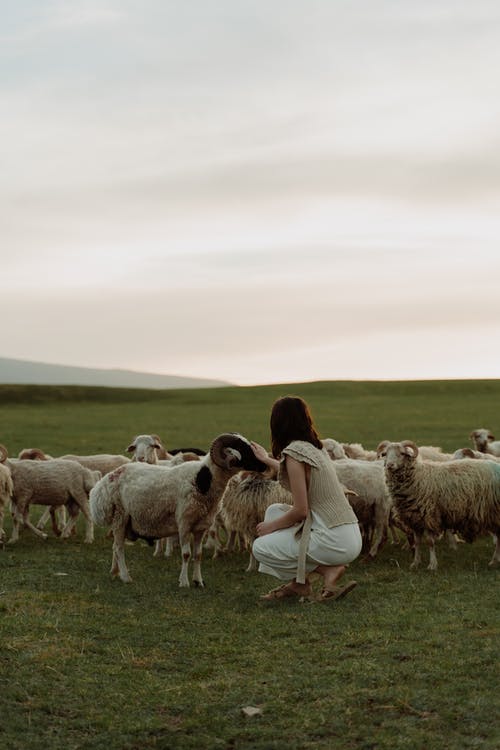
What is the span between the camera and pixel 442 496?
12.3 meters

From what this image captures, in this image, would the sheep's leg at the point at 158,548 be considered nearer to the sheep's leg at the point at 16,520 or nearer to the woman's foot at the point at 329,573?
the sheep's leg at the point at 16,520

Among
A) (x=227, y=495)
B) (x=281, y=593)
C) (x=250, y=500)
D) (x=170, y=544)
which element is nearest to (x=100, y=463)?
(x=170, y=544)

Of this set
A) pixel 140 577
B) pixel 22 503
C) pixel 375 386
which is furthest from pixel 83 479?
pixel 375 386

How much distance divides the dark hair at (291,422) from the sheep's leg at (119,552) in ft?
9.81

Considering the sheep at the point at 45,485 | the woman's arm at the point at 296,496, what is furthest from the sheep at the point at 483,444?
the woman's arm at the point at 296,496

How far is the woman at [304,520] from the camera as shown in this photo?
9.43 metres

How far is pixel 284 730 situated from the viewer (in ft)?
20.7

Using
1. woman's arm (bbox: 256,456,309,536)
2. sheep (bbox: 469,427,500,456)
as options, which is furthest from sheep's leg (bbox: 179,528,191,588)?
sheep (bbox: 469,427,500,456)

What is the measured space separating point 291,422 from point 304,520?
1090 millimetres

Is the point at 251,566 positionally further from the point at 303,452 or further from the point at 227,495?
the point at 303,452

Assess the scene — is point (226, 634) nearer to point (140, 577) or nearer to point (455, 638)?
point (455, 638)

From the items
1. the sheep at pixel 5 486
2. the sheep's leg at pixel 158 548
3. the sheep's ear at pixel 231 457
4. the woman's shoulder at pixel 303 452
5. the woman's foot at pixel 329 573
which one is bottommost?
the sheep's leg at pixel 158 548

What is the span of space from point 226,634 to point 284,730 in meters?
2.47

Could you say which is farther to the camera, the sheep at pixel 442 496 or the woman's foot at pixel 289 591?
the sheep at pixel 442 496
